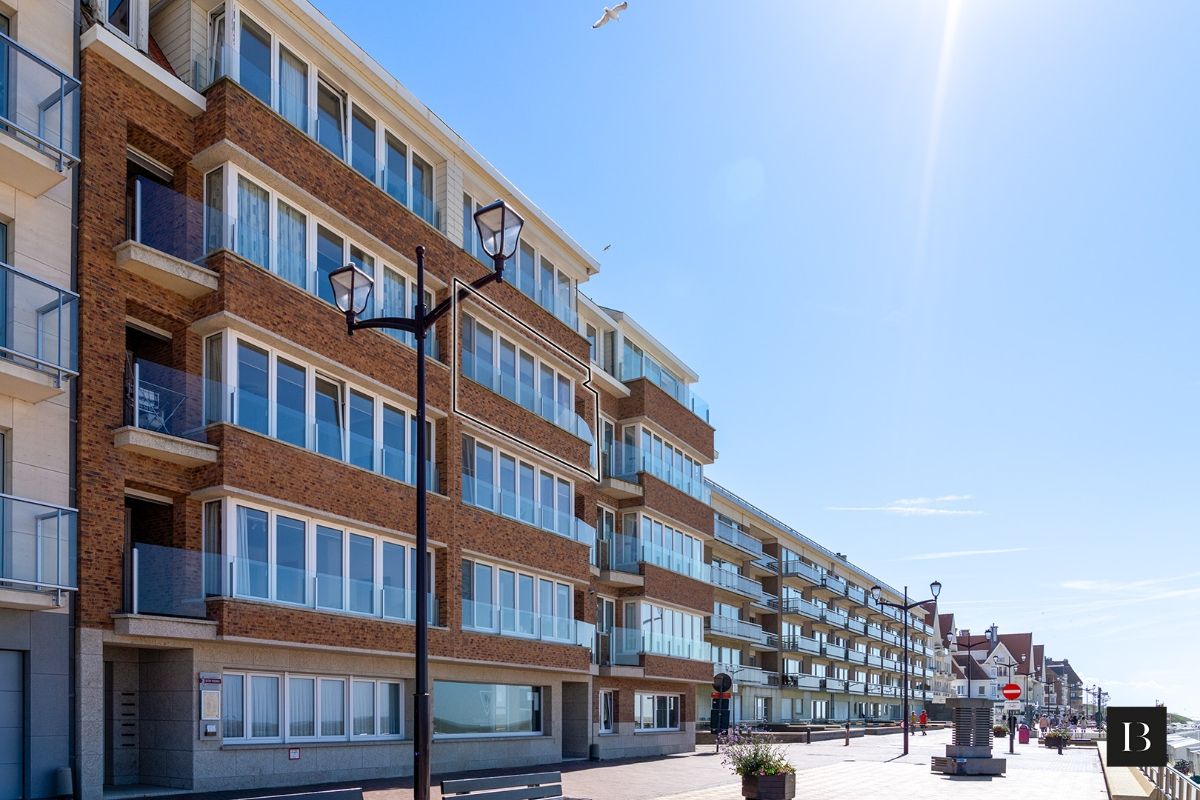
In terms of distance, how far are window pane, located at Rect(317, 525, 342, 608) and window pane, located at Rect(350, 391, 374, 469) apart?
152cm

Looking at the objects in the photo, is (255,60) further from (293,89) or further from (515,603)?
(515,603)

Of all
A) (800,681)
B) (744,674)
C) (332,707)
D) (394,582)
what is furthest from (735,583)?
(332,707)

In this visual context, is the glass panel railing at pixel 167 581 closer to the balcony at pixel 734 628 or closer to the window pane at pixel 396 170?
the window pane at pixel 396 170

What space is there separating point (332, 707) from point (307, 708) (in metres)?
0.81

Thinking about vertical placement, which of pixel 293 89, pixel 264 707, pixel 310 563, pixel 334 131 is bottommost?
pixel 264 707

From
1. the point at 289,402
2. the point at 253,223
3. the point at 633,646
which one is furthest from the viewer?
the point at 633,646

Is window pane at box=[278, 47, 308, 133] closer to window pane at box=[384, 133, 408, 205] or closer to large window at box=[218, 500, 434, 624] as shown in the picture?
window pane at box=[384, 133, 408, 205]

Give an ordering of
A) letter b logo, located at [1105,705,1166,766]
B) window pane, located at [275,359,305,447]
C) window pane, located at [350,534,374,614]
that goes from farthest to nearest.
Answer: window pane, located at [350,534,374,614], window pane, located at [275,359,305,447], letter b logo, located at [1105,705,1166,766]

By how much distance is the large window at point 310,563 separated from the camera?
19125 millimetres

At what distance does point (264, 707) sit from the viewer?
20.0 metres

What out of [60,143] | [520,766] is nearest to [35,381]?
[60,143]

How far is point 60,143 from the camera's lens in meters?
16.2

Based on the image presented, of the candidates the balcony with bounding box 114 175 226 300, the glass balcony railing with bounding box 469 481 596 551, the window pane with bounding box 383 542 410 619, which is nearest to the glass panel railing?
the balcony with bounding box 114 175 226 300

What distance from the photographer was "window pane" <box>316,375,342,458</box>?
21453 mm
